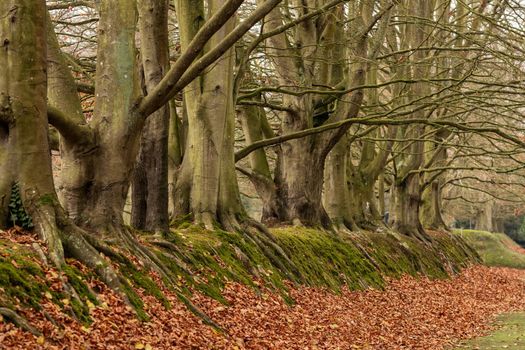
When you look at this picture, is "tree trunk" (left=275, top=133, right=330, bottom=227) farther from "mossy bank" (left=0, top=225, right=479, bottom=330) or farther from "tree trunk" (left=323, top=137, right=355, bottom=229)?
"tree trunk" (left=323, top=137, right=355, bottom=229)

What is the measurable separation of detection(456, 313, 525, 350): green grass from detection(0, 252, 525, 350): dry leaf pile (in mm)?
349

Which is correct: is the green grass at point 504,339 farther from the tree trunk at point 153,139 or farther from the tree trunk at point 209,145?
the tree trunk at point 153,139

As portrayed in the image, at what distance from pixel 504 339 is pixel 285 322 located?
432 centimetres

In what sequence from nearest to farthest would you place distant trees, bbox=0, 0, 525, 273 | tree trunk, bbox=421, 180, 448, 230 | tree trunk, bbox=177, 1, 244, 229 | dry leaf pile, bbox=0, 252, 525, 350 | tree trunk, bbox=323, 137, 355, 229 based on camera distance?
dry leaf pile, bbox=0, 252, 525, 350
distant trees, bbox=0, 0, 525, 273
tree trunk, bbox=177, 1, 244, 229
tree trunk, bbox=323, 137, 355, 229
tree trunk, bbox=421, 180, 448, 230

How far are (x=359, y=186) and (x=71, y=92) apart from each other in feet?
48.8

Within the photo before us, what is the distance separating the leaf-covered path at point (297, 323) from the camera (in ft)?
19.7

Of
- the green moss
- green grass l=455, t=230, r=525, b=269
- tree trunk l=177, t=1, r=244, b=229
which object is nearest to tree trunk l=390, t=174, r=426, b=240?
green grass l=455, t=230, r=525, b=269

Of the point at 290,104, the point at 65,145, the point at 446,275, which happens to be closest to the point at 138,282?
the point at 65,145

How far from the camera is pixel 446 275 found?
2448 centimetres

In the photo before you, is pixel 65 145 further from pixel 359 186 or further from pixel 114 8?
pixel 359 186

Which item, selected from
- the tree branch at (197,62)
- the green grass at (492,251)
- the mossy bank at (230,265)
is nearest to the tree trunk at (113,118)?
the tree branch at (197,62)

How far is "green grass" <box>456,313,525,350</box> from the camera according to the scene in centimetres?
1104

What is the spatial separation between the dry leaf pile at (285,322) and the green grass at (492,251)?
20.0 meters

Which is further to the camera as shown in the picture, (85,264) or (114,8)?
(114,8)
